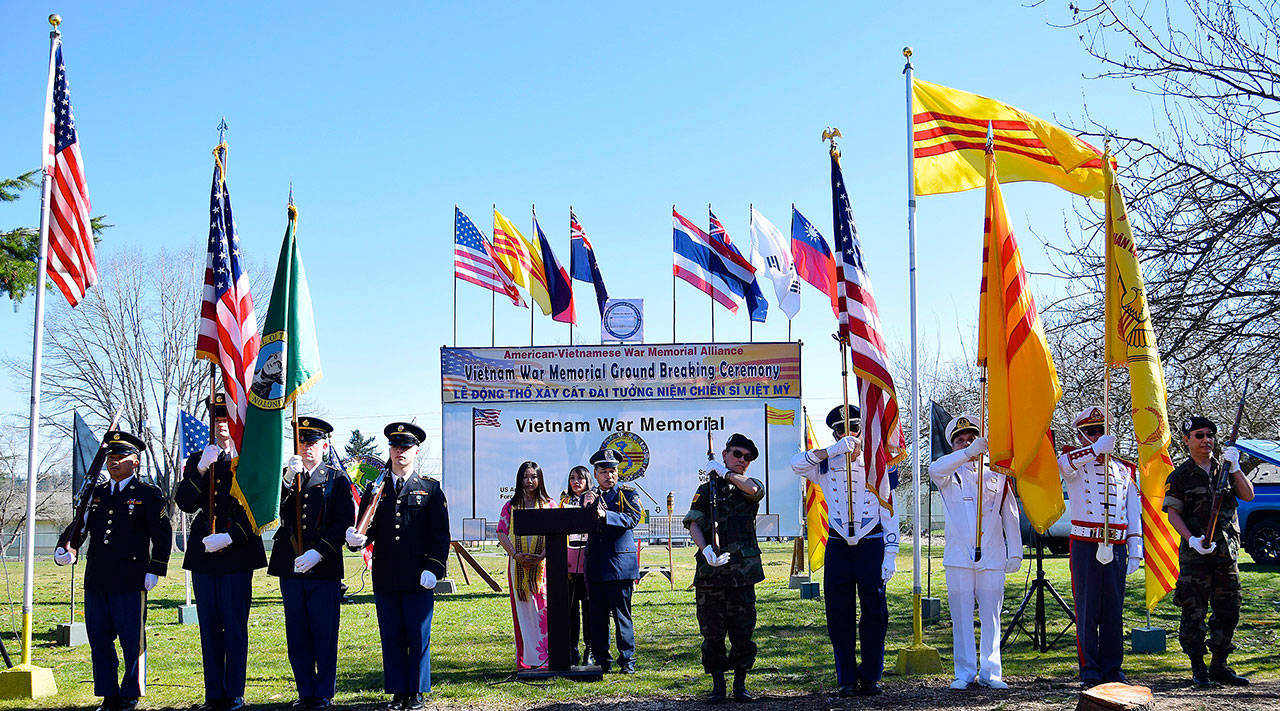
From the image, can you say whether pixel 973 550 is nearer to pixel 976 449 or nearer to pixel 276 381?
pixel 976 449

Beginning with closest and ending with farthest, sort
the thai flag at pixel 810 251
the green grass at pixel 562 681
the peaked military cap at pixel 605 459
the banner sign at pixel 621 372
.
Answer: the green grass at pixel 562 681 < the peaked military cap at pixel 605 459 < the thai flag at pixel 810 251 < the banner sign at pixel 621 372

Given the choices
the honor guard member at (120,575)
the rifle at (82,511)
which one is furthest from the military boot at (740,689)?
the rifle at (82,511)

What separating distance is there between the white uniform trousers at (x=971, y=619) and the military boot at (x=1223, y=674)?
1.58 m

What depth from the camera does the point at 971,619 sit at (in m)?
7.82

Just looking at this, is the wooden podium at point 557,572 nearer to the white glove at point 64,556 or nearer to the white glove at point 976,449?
the white glove at point 976,449

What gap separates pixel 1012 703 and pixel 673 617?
262 inches

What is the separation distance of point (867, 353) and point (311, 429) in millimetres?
4239

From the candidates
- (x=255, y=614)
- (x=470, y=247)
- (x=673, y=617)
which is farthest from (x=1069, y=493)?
(x=470, y=247)

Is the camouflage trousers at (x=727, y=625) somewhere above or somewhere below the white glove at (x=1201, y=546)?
below

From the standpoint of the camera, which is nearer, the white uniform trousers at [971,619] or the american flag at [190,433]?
the white uniform trousers at [971,619]

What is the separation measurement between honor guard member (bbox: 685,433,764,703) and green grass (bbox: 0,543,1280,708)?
58 cm

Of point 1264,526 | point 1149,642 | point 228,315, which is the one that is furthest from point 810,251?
point 228,315

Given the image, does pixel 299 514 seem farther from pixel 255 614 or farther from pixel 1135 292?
pixel 255 614

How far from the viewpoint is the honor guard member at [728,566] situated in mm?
7566
